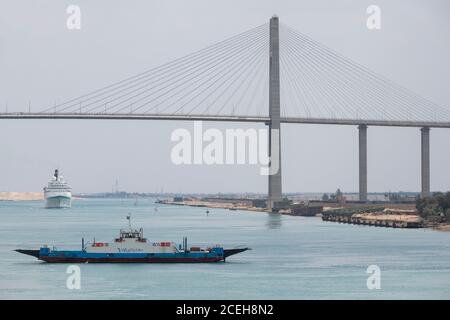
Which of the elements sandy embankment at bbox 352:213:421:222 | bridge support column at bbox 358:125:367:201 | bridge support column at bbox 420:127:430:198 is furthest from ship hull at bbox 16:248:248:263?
bridge support column at bbox 420:127:430:198

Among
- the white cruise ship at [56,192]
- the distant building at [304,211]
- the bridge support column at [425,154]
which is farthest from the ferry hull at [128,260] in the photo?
the white cruise ship at [56,192]

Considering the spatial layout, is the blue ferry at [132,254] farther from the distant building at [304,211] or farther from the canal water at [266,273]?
the distant building at [304,211]

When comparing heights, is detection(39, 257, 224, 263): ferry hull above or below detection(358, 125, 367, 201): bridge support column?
below

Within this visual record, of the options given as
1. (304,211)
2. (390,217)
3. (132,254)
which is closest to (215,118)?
(390,217)

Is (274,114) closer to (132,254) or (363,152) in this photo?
(363,152)

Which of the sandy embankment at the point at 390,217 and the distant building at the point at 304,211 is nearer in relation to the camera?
the sandy embankment at the point at 390,217

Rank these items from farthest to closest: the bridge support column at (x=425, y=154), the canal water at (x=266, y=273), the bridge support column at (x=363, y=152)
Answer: the bridge support column at (x=425, y=154)
the bridge support column at (x=363, y=152)
the canal water at (x=266, y=273)

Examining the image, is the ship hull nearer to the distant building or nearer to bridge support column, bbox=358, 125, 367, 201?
bridge support column, bbox=358, 125, 367, 201
